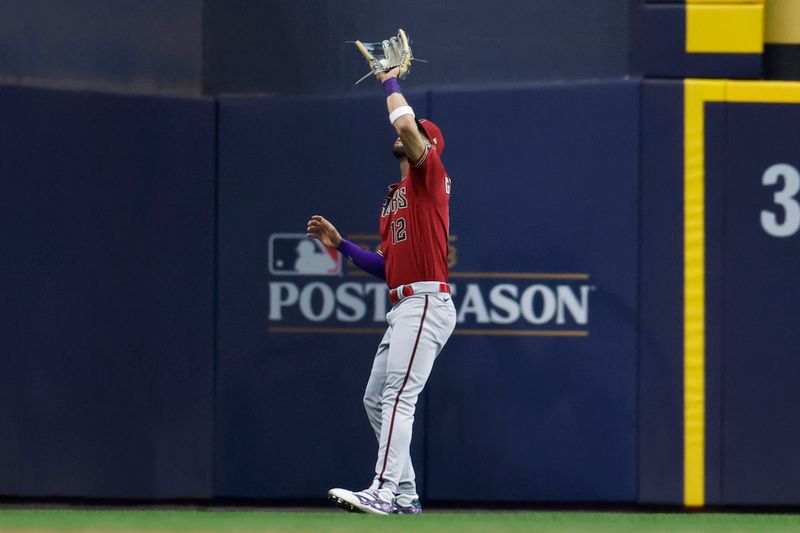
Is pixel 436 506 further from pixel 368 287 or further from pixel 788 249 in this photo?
pixel 788 249

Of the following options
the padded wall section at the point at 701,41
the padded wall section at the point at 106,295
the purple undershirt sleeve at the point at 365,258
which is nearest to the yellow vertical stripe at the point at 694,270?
the padded wall section at the point at 701,41

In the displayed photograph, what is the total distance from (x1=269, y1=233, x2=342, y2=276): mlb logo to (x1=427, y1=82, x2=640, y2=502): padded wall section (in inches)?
26.4

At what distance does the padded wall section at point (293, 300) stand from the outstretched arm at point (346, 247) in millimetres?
707

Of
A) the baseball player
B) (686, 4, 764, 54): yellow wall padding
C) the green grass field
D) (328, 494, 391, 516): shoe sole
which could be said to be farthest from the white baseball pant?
(686, 4, 764, 54): yellow wall padding

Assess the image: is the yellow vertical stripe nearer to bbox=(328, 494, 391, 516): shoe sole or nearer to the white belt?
the white belt

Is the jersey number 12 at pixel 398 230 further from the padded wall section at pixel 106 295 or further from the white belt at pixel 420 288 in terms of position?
the padded wall section at pixel 106 295

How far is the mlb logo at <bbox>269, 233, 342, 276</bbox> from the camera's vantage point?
6246 millimetres

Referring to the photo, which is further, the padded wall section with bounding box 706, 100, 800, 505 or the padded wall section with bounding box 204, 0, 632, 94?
the padded wall section with bounding box 204, 0, 632, 94

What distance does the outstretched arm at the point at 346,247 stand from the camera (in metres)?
5.41

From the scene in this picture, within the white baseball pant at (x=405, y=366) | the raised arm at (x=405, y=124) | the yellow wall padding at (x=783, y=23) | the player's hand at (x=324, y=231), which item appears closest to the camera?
the raised arm at (x=405, y=124)

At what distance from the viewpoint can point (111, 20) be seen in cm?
625

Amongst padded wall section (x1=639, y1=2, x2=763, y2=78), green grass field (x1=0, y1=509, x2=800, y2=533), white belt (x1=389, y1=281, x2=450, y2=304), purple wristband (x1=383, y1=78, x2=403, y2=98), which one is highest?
padded wall section (x1=639, y1=2, x2=763, y2=78)

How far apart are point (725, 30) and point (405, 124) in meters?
2.13

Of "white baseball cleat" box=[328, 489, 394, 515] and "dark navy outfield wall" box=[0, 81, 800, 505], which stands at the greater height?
"dark navy outfield wall" box=[0, 81, 800, 505]
